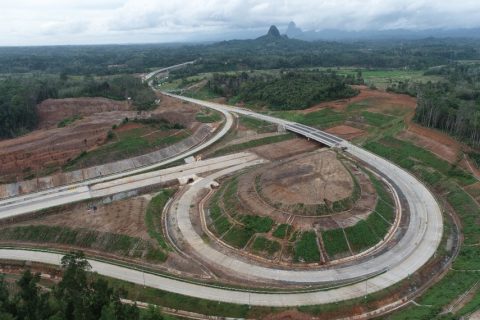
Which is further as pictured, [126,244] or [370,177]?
[370,177]

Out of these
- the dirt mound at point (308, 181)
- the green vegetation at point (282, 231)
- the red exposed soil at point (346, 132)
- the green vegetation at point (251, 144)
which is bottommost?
the green vegetation at point (251, 144)

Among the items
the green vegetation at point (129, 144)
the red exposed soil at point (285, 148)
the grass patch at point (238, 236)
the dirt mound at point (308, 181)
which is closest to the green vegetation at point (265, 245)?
the grass patch at point (238, 236)

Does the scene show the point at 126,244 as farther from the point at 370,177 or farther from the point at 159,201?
the point at 370,177

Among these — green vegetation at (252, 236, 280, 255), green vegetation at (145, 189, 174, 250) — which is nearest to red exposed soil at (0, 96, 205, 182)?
green vegetation at (145, 189, 174, 250)

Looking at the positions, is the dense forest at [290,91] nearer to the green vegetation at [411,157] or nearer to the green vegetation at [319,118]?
the green vegetation at [319,118]

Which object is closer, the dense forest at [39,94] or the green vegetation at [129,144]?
the green vegetation at [129,144]

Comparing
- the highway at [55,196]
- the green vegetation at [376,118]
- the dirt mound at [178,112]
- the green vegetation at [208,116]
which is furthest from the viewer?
the green vegetation at [208,116]

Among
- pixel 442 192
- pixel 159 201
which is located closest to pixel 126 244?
pixel 159 201
